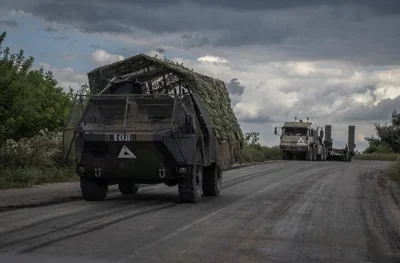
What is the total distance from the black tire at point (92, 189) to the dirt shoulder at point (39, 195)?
0.46 meters

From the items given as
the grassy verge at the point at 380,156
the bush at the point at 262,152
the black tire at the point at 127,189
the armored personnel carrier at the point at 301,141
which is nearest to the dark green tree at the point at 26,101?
the black tire at the point at 127,189

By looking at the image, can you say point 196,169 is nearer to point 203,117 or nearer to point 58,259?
point 203,117

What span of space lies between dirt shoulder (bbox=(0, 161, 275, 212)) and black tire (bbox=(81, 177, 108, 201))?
0.46 meters

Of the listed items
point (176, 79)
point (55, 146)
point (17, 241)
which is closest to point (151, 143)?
point (176, 79)

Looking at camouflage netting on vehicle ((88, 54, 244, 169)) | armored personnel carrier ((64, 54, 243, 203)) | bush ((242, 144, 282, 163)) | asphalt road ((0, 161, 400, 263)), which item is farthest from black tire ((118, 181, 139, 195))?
bush ((242, 144, 282, 163))

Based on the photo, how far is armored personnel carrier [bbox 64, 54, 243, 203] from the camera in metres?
15.7

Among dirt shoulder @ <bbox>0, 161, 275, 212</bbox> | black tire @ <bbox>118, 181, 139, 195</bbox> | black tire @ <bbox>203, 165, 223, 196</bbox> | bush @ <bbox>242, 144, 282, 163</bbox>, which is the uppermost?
bush @ <bbox>242, 144, 282, 163</bbox>

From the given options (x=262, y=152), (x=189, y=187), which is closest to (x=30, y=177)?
(x=189, y=187)

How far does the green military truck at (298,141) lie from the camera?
53.9 metres

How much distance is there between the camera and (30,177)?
2144cm

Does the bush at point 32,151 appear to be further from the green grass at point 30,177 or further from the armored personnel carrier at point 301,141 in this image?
the armored personnel carrier at point 301,141

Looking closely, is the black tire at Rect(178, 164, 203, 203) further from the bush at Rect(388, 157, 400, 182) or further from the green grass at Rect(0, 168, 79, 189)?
the bush at Rect(388, 157, 400, 182)

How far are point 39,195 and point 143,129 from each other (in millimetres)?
3606

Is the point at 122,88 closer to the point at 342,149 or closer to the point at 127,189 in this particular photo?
the point at 127,189
